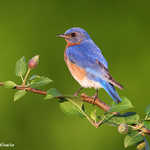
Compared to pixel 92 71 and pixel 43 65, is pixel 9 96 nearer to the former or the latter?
pixel 43 65

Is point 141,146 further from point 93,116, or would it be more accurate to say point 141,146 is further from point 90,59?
point 90,59

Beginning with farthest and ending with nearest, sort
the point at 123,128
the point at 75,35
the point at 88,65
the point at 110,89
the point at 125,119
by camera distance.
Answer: the point at 75,35 < the point at 88,65 < the point at 110,89 < the point at 125,119 < the point at 123,128

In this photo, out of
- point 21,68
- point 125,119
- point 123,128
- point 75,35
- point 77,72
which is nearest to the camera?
point 123,128

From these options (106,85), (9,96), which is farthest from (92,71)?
(9,96)

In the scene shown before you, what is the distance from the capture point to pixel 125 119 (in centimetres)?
150

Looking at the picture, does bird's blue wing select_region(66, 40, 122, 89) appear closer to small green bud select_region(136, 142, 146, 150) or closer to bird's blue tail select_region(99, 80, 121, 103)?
bird's blue tail select_region(99, 80, 121, 103)

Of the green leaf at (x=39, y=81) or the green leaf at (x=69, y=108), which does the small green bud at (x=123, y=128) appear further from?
the green leaf at (x=39, y=81)

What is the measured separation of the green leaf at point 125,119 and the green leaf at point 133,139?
2.2 inches

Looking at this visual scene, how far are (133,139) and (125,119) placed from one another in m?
0.11

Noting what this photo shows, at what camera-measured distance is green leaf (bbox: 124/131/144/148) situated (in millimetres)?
1411

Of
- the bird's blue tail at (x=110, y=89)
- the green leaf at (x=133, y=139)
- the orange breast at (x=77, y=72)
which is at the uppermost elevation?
the orange breast at (x=77, y=72)

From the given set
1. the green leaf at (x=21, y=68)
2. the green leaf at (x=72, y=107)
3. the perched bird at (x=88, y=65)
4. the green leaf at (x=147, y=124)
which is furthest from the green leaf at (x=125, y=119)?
the perched bird at (x=88, y=65)

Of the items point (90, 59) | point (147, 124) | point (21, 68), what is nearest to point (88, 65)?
point (90, 59)

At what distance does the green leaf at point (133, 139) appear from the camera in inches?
55.5
